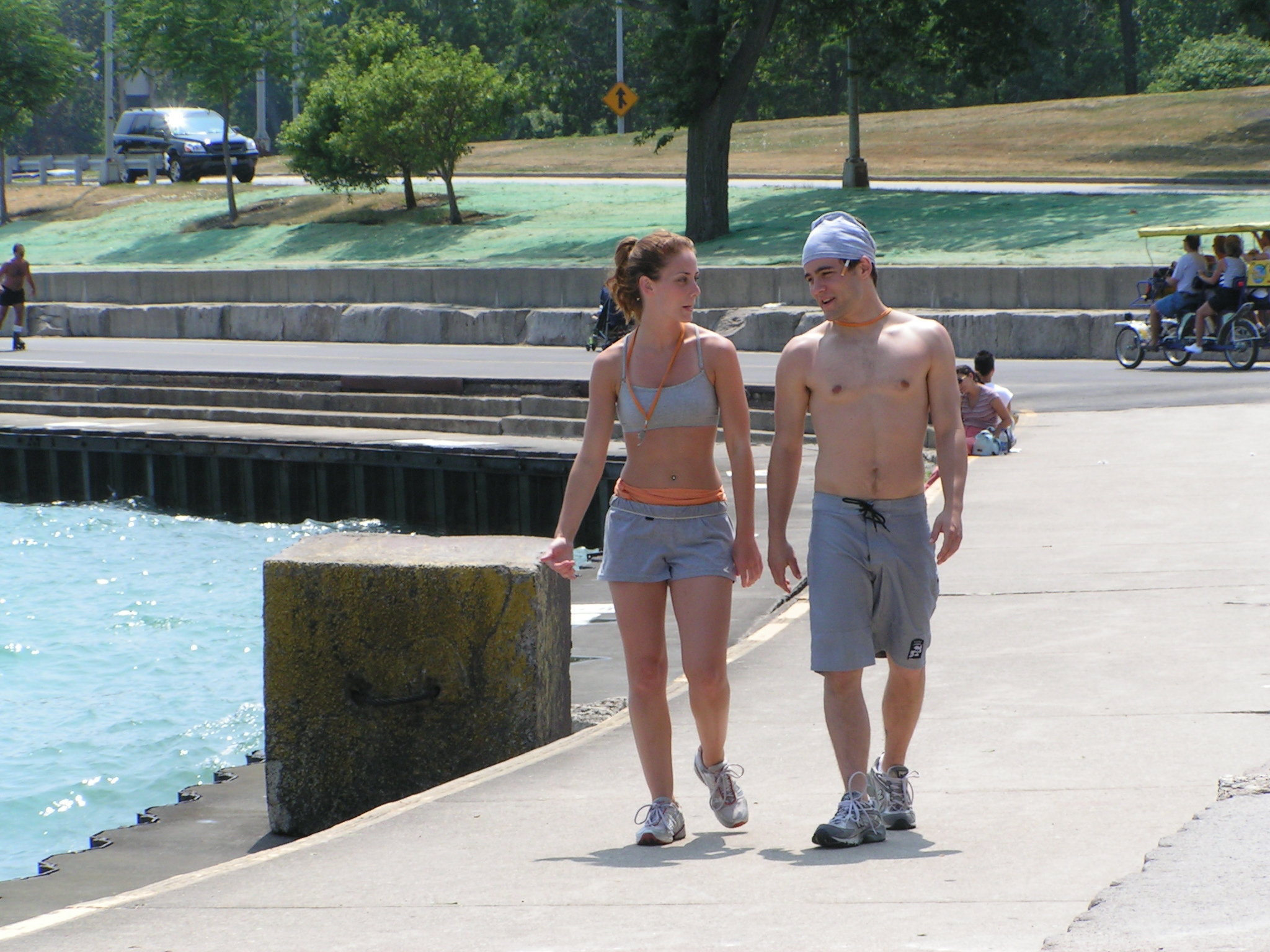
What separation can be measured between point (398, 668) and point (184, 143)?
148 ft

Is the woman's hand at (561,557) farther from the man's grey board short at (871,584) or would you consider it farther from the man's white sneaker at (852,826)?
the man's white sneaker at (852,826)

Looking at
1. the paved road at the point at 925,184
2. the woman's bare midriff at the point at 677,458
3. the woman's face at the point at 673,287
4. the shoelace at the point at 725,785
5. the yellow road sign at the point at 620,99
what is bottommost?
the shoelace at the point at 725,785

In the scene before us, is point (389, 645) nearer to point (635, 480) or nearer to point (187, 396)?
point (635, 480)

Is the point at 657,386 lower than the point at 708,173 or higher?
lower

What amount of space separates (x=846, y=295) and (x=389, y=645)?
2.55 metres

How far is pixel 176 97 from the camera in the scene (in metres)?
119

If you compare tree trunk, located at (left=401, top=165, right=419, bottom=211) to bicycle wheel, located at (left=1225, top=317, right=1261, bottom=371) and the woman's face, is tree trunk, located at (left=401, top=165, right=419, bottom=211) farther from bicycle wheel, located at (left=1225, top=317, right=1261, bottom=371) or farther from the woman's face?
the woman's face

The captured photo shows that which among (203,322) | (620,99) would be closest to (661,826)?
(203,322)

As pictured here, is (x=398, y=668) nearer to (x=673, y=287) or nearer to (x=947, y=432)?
(x=673, y=287)

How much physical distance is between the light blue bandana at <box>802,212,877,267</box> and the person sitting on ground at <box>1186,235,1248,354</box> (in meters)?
16.6

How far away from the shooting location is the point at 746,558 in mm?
4883

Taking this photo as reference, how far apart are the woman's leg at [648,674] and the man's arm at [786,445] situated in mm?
369

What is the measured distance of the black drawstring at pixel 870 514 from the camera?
15.4 ft

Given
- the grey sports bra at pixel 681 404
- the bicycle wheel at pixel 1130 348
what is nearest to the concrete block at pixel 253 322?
the bicycle wheel at pixel 1130 348
